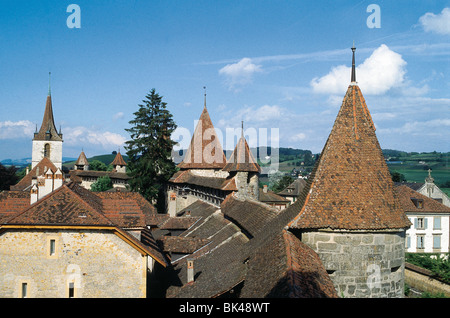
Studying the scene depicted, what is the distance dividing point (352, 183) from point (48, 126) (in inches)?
2895

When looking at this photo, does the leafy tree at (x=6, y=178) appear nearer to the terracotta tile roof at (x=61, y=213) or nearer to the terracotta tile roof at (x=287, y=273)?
the terracotta tile roof at (x=61, y=213)

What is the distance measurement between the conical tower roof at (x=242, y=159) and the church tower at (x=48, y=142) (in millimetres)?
52134

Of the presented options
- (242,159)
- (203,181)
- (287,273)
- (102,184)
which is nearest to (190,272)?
(287,273)

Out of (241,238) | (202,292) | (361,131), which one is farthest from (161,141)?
(361,131)

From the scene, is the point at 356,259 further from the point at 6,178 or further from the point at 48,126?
the point at 48,126

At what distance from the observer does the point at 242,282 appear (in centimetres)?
1174

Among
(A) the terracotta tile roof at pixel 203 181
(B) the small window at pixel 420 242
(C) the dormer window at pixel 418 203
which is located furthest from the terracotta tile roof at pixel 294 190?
(A) the terracotta tile roof at pixel 203 181

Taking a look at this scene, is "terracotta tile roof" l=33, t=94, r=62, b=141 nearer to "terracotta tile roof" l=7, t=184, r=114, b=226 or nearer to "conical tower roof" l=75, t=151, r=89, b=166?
"conical tower roof" l=75, t=151, r=89, b=166

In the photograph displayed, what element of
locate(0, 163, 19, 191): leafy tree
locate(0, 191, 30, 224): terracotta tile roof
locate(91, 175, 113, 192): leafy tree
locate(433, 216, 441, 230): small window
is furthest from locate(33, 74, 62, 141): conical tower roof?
locate(433, 216, 441, 230): small window

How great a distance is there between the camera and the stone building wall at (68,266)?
11922 millimetres

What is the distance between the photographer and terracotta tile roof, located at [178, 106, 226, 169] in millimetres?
40062
